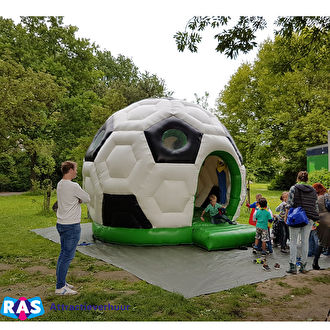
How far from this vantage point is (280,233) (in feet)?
22.2

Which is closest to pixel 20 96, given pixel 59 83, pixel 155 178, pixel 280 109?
pixel 155 178

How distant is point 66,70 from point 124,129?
1820 centimetres

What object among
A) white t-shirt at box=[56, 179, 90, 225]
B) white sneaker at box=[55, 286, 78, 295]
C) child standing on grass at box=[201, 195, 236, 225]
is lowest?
white sneaker at box=[55, 286, 78, 295]

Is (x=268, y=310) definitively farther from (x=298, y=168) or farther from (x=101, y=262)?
(x=298, y=168)

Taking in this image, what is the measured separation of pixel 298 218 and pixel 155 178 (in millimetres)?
2874

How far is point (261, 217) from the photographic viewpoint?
604 centimetres

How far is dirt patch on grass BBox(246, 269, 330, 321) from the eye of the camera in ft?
12.0

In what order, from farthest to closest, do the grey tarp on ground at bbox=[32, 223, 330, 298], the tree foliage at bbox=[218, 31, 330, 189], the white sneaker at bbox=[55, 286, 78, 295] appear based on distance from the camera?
1. the tree foliage at bbox=[218, 31, 330, 189]
2. the grey tarp on ground at bbox=[32, 223, 330, 298]
3. the white sneaker at bbox=[55, 286, 78, 295]

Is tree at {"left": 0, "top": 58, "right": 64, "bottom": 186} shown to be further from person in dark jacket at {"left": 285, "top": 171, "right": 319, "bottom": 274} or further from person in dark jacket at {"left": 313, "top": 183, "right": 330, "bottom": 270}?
person in dark jacket at {"left": 313, "top": 183, "right": 330, "bottom": 270}

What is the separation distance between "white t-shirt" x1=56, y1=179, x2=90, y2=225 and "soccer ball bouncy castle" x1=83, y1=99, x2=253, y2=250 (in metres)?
2.64

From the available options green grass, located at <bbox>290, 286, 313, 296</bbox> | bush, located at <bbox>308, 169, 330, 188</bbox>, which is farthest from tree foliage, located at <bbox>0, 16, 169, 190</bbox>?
green grass, located at <bbox>290, 286, 313, 296</bbox>

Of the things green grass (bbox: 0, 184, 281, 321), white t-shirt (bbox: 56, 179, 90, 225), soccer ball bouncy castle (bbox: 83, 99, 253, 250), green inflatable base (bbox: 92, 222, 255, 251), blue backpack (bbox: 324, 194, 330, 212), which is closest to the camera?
green grass (bbox: 0, 184, 281, 321)

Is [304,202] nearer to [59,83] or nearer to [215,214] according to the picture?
[215,214]

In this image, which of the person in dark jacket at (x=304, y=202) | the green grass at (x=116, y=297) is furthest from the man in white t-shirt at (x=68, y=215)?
the person in dark jacket at (x=304, y=202)
